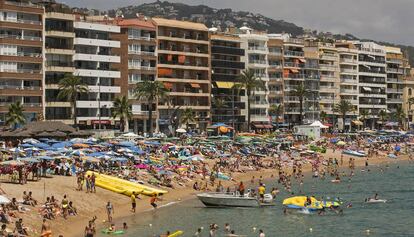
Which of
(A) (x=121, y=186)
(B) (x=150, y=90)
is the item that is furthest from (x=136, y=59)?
(A) (x=121, y=186)

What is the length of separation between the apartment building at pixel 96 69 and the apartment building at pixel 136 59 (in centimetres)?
347

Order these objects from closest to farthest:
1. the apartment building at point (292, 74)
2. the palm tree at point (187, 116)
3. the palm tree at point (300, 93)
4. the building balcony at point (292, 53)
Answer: the palm tree at point (187, 116) < the palm tree at point (300, 93) < the apartment building at point (292, 74) < the building balcony at point (292, 53)

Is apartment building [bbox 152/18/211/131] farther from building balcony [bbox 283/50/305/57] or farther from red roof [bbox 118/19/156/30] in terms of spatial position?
building balcony [bbox 283/50/305/57]

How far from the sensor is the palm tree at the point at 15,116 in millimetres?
92750

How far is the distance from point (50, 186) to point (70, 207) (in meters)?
6.12

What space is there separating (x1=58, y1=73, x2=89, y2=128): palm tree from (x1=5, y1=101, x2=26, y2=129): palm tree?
944 cm

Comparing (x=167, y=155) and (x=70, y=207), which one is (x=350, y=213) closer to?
(x=70, y=207)

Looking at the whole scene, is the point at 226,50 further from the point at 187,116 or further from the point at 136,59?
the point at 136,59

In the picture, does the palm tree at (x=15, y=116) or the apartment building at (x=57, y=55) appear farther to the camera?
the apartment building at (x=57, y=55)

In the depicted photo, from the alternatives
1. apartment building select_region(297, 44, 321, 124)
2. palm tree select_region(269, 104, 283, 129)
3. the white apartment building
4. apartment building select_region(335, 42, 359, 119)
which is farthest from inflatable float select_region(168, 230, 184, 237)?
apartment building select_region(335, 42, 359, 119)

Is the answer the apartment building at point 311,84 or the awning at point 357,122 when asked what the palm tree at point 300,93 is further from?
the awning at point 357,122

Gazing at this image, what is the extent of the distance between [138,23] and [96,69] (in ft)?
47.5

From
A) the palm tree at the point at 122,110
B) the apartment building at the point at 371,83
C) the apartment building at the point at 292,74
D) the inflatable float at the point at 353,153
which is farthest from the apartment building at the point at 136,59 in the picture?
the apartment building at the point at 371,83

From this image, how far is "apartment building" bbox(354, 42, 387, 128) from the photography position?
192m
